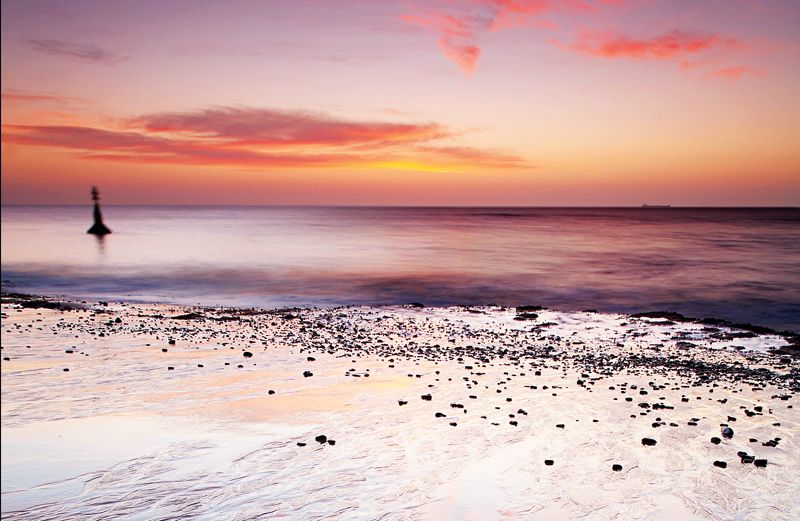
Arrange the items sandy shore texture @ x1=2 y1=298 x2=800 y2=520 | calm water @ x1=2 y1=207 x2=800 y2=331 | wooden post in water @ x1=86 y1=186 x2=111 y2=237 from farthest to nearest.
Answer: wooden post in water @ x1=86 y1=186 x2=111 y2=237
calm water @ x1=2 y1=207 x2=800 y2=331
sandy shore texture @ x1=2 y1=298 x2=800 y2=520

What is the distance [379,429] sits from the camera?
8930 mm

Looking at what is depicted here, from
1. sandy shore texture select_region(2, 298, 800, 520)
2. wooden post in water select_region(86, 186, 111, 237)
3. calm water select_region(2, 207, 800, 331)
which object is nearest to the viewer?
sandy shore texture select_region(2, 298, 800, 520)

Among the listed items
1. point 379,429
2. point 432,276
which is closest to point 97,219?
point 432,276

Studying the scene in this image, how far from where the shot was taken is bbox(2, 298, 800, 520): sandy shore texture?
6.70 metres

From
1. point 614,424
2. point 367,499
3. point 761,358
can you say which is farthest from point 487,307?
point 367,499

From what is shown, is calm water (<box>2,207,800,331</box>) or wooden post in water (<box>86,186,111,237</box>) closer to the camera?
calm water (<box>2,207,800,331</box>)

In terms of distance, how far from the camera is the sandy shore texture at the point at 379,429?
6.70m

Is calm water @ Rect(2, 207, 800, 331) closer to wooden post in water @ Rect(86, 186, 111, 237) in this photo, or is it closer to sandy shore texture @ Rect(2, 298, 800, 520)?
wooden post in water @ Rect(86, 186, 111, 237)

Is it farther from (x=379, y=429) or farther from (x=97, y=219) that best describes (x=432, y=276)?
(x=97, y=219)

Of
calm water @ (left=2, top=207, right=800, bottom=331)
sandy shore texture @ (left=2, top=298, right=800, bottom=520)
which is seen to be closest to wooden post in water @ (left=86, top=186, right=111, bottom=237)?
calm water @ (left=2, top=207, right=800, bottom=331)

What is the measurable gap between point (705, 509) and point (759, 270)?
43.2m

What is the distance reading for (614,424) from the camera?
9.41 metres

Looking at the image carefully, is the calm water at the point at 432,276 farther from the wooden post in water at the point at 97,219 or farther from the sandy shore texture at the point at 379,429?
the sandy shore texture at the point at 379,429

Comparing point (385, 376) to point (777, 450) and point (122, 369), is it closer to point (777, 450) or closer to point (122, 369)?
point (122, 369)
